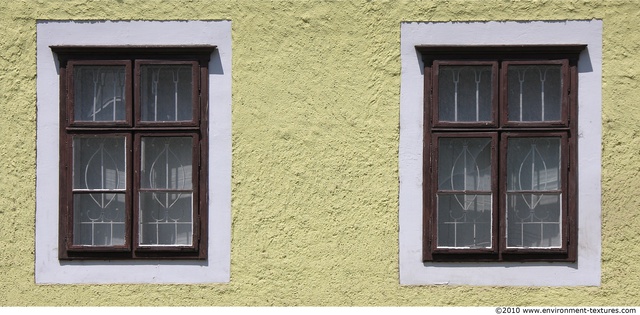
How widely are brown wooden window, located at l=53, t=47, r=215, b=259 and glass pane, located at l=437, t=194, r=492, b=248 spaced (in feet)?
4.96

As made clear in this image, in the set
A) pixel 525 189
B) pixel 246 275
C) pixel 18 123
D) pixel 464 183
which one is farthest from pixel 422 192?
pixel 18 123

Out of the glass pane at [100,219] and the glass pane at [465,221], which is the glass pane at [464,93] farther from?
the glass pane at [100,219]

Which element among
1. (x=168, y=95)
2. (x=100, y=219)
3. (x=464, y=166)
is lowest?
(x=100, y=219)

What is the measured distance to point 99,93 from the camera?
6.09 metres

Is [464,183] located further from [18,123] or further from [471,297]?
[18,123]

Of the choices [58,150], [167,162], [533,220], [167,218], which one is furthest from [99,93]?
[533,220]

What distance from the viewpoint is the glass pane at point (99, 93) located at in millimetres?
6082

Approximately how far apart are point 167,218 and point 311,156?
1.01 metres

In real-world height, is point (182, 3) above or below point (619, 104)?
above

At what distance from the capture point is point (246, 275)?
5984mm

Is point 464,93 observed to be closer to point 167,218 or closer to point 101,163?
point 167,218

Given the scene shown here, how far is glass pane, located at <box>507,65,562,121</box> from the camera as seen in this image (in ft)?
19.7

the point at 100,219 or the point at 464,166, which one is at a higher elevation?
the point at 464,166

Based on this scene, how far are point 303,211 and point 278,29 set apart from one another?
1.16 metres
